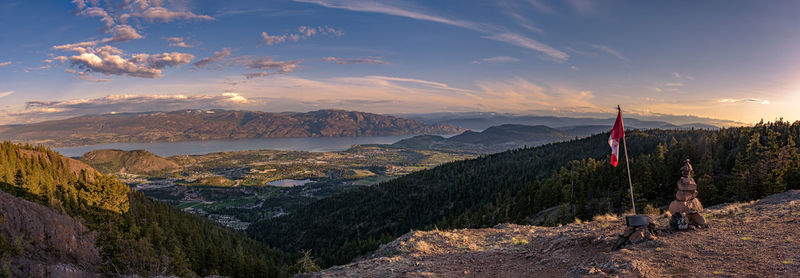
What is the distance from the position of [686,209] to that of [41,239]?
59624 millimetres

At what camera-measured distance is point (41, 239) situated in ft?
115

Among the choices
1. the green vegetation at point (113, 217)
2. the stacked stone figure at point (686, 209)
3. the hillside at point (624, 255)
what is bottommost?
the green vegetation at point (113, 217)

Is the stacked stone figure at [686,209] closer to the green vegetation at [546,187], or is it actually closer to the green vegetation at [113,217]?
the green vegetation at [546,187]

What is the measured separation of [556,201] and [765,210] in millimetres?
51772

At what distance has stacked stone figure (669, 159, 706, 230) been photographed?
60.5ft

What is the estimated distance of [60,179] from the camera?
68.6 m

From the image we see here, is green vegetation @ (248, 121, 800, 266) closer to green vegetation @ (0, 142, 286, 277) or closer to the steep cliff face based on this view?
→ green vegetation @ (0, 142, 286, 277)

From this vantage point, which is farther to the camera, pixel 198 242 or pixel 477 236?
pixel 198 242

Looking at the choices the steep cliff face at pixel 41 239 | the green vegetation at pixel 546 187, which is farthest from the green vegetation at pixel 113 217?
the green vegetation at pixel 546 187

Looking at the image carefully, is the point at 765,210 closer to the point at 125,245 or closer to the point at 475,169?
the point at 125,245

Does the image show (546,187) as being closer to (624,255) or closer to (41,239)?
(624,255)

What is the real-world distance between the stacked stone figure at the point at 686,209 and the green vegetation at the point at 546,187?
24807 mm

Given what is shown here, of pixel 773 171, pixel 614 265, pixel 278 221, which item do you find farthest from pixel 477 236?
pixel 278 221

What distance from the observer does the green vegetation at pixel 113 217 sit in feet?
159
